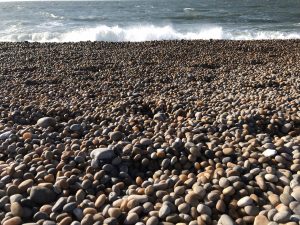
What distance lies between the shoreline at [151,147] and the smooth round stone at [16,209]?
0.5 inches

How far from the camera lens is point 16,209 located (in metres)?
2.84

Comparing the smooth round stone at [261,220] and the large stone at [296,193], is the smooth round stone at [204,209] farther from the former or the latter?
the large stone at [296,193]

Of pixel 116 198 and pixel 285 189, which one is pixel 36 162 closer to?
pixel 116 198

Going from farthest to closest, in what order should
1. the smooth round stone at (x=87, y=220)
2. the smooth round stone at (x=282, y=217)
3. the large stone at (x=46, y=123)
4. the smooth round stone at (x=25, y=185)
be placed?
1. the large stone at (x=46, y=123)
2. the smooth round stone at (x=25, y=185)
3. the smooth round stone at (x=87, y=220)
4. the smooth round stone at (x=282, y=217)

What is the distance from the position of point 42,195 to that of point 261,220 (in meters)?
1.80

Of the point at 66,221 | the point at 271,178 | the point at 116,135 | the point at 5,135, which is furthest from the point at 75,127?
the point at 271,178

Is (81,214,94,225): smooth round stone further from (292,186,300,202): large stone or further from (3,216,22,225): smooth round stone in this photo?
(292,186,300,202): large stone

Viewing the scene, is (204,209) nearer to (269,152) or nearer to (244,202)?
(244,202)

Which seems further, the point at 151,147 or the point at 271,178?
the point at 151,147

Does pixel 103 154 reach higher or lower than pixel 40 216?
higher

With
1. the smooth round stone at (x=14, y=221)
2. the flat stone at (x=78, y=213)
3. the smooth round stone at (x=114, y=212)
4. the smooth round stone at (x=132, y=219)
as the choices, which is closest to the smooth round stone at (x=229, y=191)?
the smooth round stone at (x=132, y=219)

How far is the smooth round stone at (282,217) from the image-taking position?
2.52 meters

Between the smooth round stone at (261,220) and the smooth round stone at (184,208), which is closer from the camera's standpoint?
the smooth round stone at (261,220)

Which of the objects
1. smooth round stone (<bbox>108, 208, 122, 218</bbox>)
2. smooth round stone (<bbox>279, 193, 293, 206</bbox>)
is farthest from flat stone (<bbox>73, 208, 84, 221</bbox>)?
smooth round stone (<bbox>279, 193, 293, 206</bbox>)
